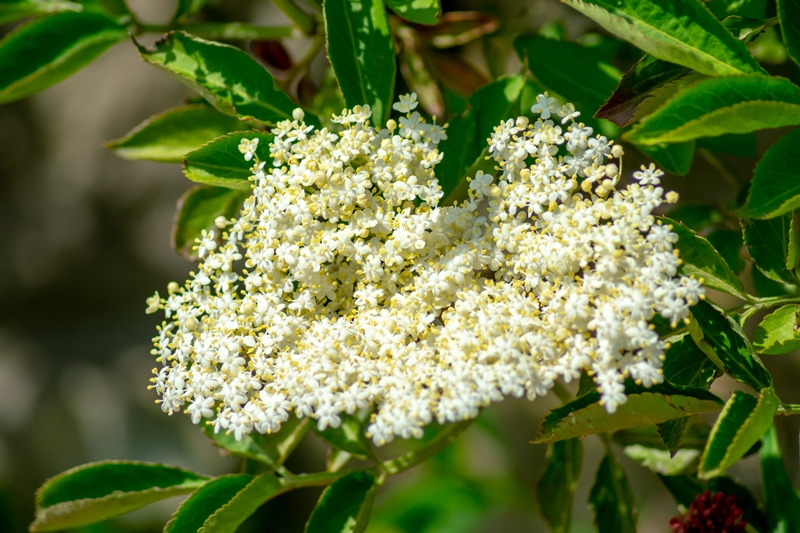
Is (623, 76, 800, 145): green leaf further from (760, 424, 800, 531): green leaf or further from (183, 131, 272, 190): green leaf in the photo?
(760, 424, 800, 531): green leaf

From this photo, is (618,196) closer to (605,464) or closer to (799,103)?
(799,103)

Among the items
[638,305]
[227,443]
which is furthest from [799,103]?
[227,443]

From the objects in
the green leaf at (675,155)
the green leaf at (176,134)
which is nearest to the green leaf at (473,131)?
the green leaf at (675,155)

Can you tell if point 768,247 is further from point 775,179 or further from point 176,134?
point 176,134

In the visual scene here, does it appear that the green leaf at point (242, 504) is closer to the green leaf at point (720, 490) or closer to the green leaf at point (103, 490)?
the green leaf at point (103, 490)

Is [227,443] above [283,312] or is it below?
below
